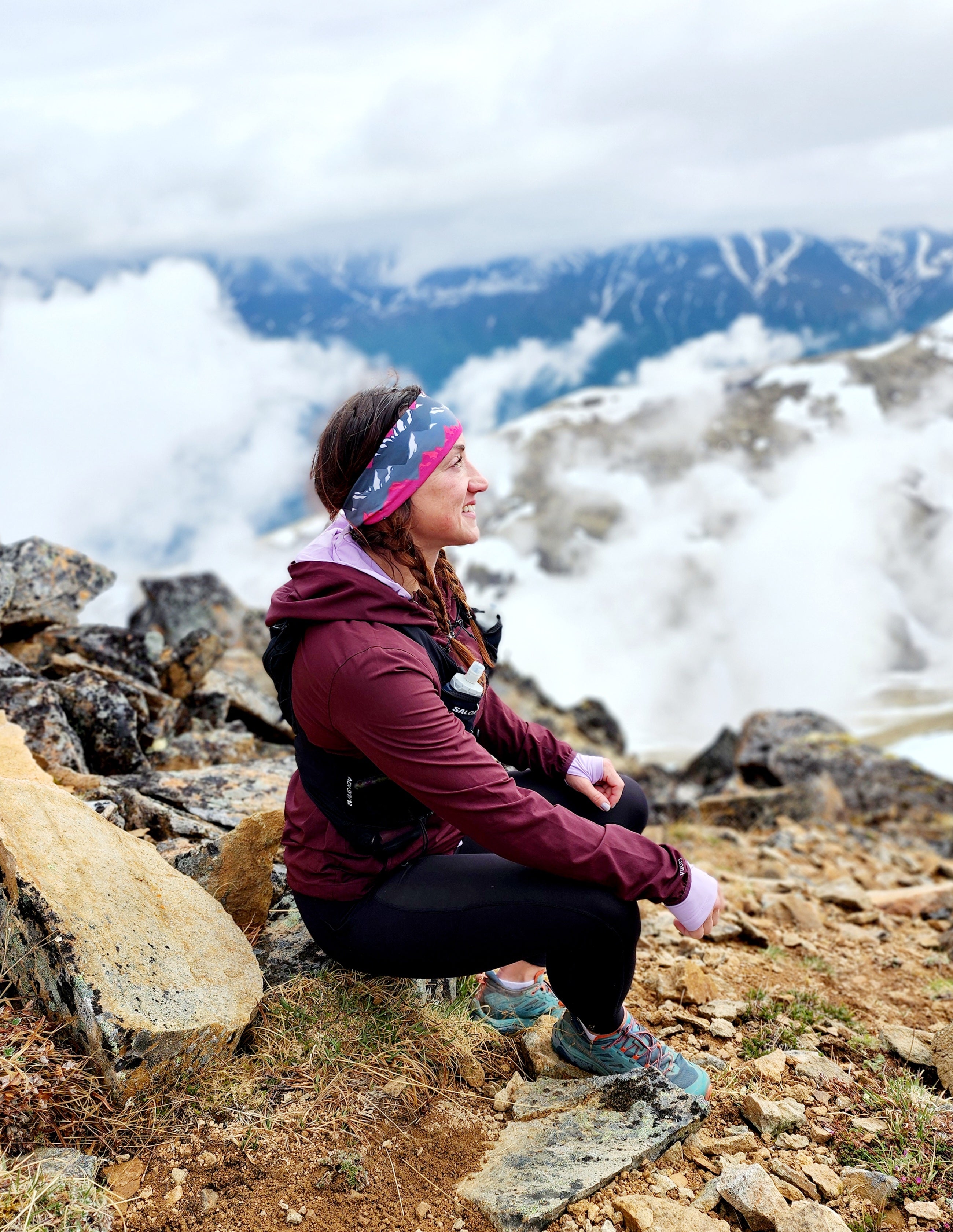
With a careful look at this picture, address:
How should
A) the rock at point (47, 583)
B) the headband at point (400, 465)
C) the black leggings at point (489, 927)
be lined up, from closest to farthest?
the black leggings at point (489, 927) < the headband at point (400, 465) < the rock at point (47, 583)

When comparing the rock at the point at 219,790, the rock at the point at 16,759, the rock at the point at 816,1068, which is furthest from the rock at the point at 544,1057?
the rock at the point at 16,759

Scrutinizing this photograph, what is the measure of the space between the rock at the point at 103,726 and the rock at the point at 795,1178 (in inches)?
207

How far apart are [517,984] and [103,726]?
4.04 meters

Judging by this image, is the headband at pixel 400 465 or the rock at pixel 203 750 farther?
the rock at pixel 203 750

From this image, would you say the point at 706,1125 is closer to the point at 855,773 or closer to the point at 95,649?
the point at 95,649

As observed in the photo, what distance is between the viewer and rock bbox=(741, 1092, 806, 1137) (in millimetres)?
4211

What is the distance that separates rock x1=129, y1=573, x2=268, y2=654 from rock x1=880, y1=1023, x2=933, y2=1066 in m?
12.7

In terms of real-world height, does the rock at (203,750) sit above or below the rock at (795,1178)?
above

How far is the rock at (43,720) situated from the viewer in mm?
6660

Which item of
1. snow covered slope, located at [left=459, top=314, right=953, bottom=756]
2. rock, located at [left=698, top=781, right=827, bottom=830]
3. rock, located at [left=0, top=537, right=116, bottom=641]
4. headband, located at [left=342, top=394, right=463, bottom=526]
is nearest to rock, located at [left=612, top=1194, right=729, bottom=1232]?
headband, located at [left=342, top=394, right=463, bottom=526]

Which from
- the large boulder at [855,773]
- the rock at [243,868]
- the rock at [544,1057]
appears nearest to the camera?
the rock at [544,1057]

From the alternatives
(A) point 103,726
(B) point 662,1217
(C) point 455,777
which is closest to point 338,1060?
(B) point 662,1217

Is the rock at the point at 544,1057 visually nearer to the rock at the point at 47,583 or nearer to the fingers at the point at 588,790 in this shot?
the fingers at the point at 588,790

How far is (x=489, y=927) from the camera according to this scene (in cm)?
395
